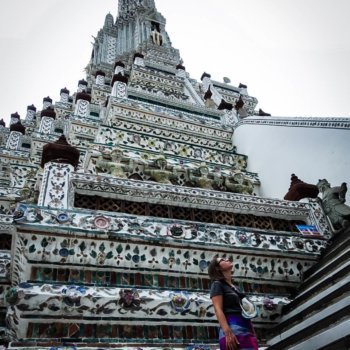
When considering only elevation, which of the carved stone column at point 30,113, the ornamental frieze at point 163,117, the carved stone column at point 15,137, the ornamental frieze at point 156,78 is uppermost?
the carved stone column at point 30,113

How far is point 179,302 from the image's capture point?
3.73m

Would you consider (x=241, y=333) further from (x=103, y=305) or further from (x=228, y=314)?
(x=103, y=305)

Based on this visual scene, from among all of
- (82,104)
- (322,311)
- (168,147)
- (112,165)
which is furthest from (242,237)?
(82,104)

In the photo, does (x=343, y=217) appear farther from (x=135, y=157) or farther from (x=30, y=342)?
(x=30, y=342)

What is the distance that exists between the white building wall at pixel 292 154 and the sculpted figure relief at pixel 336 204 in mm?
315

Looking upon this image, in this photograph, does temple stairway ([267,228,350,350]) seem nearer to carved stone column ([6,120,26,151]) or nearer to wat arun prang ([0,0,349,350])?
wat arun prang ([0,0,349,350])

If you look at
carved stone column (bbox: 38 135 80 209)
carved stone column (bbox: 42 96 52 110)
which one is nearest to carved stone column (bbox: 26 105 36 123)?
carved stone column (bbox: 42 96 52 110)

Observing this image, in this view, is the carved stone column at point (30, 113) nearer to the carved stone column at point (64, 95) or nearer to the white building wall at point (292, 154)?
the carved stone column at point (64, 95)

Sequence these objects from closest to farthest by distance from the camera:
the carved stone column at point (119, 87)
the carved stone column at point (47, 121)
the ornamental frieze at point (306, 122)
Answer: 1. the ornamental frieze at point (306, 122)
2. the carved stone column at point (119, 87)
3. the carved stone column at point (47, 121)

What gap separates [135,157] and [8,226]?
8.35ft

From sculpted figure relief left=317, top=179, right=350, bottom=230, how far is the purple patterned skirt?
343cm

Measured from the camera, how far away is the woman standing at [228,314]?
2.40 m

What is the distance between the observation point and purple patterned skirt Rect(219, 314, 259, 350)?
95.6 inches

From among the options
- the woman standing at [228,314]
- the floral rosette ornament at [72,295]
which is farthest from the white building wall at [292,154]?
the floral rosette ornament at [72,295]
